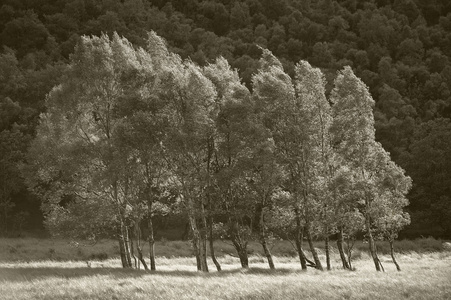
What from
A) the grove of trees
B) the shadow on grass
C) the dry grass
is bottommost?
the dry grass

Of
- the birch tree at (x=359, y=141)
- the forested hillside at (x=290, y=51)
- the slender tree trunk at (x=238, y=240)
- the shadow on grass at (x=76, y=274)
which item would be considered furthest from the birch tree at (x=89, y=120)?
the forested hillside at (x=290, y=51)

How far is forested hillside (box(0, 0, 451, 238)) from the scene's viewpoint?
82.4 metres

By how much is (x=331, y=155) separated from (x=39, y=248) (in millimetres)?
31874

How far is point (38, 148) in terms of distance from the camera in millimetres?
39281

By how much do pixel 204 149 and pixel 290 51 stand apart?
312 ft

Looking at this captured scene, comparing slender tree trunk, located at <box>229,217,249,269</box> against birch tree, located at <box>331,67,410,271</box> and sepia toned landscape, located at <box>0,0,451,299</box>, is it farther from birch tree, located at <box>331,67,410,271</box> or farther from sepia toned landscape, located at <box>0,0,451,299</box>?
birch tree, located at <box>331,67,410,271</box>

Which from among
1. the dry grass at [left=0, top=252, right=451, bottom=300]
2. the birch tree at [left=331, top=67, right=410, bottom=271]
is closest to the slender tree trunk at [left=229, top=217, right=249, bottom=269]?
the birch tree at [left=331, top=67, right=410, bottom=271]

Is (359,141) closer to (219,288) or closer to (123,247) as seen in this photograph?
(123,247)

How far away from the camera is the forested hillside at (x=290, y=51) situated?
82.4 m

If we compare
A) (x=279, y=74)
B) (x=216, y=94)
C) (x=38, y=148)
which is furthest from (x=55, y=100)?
(x=279, y=74)

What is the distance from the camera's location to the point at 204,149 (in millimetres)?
36969

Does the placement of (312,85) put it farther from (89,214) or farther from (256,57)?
(256,57)

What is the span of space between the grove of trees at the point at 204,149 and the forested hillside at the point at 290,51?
35.7 meters

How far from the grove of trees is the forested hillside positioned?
35.7 metres
